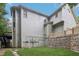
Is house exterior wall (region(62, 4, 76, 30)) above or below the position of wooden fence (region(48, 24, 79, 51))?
above

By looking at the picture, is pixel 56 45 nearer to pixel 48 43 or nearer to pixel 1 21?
pixel 48 43

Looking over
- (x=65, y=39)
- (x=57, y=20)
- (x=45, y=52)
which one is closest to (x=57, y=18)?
(x=57, y=20)

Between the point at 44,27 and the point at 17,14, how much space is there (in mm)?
323

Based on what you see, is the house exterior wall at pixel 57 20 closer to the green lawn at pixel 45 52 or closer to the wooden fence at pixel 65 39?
the wooden fence at pixel 65 39

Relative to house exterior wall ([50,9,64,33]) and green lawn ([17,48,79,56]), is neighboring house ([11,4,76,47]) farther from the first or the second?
green lawn ([17,48,79,56])

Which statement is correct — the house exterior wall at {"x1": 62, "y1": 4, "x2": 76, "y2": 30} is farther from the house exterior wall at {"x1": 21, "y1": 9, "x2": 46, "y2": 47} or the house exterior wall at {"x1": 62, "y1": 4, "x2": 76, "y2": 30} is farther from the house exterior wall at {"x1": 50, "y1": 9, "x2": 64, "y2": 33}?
the house exterior wall at {"x1": 21, "y1": 9, "x2": 46, "y2": 47}

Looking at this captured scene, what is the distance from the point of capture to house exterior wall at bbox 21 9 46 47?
4902mm

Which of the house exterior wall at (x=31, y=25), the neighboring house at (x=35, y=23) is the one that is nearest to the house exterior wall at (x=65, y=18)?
the neighboring house at (x=35, y=23)

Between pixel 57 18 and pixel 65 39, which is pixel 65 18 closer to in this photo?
pixel 57 18

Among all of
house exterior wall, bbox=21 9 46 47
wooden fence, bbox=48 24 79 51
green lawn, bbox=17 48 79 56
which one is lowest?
green lawn, bbox=17 48 79 56

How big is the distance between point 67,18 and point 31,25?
1.28 ft

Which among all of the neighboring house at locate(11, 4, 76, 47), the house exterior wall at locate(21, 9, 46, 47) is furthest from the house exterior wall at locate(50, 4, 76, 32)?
the house exterior wall at locate(21, 9, 46, 47)

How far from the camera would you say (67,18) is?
4.88 metres

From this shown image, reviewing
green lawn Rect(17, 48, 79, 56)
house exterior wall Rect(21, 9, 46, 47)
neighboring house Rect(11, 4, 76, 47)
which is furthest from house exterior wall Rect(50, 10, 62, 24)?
green lawn Rect(17, 48, 79, 56)
